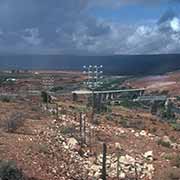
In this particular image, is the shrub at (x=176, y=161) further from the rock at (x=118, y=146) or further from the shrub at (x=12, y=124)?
the shrub at (x=12, y=124)

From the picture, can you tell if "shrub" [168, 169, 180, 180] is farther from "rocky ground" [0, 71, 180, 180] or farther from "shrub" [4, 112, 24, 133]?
"shrub" [4, 112, 24, 133]

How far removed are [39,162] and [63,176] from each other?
1366 millimetres

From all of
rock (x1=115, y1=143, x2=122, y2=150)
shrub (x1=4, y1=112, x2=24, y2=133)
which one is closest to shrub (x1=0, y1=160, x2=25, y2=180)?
shrub (x1=4, y1=112, x2=24, y2=133)

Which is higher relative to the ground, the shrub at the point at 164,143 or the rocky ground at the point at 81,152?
the rocky ground at the point at 81,152

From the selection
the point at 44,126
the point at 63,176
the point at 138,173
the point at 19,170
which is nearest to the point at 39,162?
the point at 63,176

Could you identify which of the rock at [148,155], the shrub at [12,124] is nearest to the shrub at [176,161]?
the rock at [148,155]

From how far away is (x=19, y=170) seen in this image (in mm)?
19266

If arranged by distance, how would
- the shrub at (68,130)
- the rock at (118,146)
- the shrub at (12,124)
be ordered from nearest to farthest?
the shrub at (12,124)
the rock at (118,146)
the shrub at (68,130)

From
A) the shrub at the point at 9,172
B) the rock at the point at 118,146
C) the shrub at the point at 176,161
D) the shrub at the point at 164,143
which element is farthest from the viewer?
the shrub at the point at 164,143

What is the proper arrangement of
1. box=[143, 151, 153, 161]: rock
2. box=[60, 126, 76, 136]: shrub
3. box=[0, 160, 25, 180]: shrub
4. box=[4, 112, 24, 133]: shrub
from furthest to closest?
box=[60, 126, 76, 136]: shrub, box=[4, 112, 24, 133]: shrub, box=[143, 151, 153, 161]: rock, box=[0, 160, 25, 180]: shrub

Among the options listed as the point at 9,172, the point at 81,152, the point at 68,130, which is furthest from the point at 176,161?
the point at 9,172

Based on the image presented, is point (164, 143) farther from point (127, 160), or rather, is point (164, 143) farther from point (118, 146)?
point (127, 160)

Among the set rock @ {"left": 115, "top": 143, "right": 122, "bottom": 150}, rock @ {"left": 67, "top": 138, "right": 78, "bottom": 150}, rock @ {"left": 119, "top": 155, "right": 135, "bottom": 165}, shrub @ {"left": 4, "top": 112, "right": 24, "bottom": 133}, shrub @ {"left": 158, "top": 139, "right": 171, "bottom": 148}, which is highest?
shrub @ {"left": 4, "top": 112, "right": 24, "bottom": 133}

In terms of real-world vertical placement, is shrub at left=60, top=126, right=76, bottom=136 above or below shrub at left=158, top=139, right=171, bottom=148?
above
